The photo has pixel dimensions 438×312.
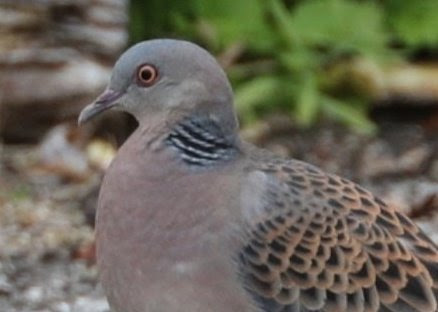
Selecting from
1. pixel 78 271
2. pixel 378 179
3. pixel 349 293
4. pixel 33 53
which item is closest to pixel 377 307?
pixel 349 293

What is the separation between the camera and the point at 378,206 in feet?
Answer: 15.3

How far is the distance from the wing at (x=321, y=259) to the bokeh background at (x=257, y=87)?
2069 mm

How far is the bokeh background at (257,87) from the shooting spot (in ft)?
23.5

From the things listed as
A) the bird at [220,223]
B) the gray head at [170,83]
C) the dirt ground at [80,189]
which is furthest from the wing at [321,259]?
the dirt ground at [80,189]

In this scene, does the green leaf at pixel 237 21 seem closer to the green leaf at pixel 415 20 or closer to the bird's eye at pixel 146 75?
the green leaf at pixel 415 20

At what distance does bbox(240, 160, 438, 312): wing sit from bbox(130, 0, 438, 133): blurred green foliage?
3.02m

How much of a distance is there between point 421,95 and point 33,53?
1.97 metres

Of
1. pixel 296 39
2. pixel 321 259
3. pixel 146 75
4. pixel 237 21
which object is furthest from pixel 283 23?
pixel 321 259

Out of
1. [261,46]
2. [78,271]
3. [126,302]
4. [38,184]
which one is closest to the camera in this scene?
[126,302]

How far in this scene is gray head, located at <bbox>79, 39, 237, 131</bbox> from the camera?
465 centimetres

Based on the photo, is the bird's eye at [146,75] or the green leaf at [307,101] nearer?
the bird's eye at [146,75]

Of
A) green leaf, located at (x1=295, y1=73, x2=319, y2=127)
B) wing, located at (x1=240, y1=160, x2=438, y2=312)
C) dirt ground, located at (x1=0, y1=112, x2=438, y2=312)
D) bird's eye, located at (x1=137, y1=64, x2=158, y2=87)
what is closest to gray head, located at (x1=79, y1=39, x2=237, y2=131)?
bird's eye, located at (x1=137, y1=64, x2=158, y2=87)

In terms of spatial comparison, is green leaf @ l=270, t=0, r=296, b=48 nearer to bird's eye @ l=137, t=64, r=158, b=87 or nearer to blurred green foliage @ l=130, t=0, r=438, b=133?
blurred green foliage @ l=130, t=0, r=438, b=133

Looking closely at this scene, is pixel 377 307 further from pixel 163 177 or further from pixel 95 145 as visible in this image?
pixel 95 145
